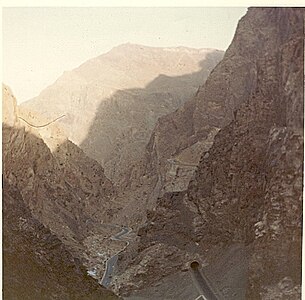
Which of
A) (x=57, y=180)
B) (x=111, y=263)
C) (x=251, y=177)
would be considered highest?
(x=57, y=180)

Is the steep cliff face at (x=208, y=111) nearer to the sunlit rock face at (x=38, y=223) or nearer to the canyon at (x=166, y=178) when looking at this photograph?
the canyon at (x=166, y=178)

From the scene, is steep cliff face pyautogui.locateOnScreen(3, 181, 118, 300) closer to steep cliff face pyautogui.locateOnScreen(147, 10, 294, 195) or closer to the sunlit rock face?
the sunlit rock face

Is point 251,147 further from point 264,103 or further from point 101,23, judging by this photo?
point 101,23

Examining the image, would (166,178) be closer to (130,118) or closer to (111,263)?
(130,118)

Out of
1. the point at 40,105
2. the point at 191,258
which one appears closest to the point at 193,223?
the point at 191,258

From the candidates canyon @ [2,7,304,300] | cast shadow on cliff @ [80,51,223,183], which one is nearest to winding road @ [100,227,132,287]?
canyon @ [2,7,304,300]

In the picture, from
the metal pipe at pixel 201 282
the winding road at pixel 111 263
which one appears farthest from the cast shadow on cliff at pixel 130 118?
the metal pipe at pixel 201 282

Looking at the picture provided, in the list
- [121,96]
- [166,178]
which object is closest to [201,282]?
[166,178]
